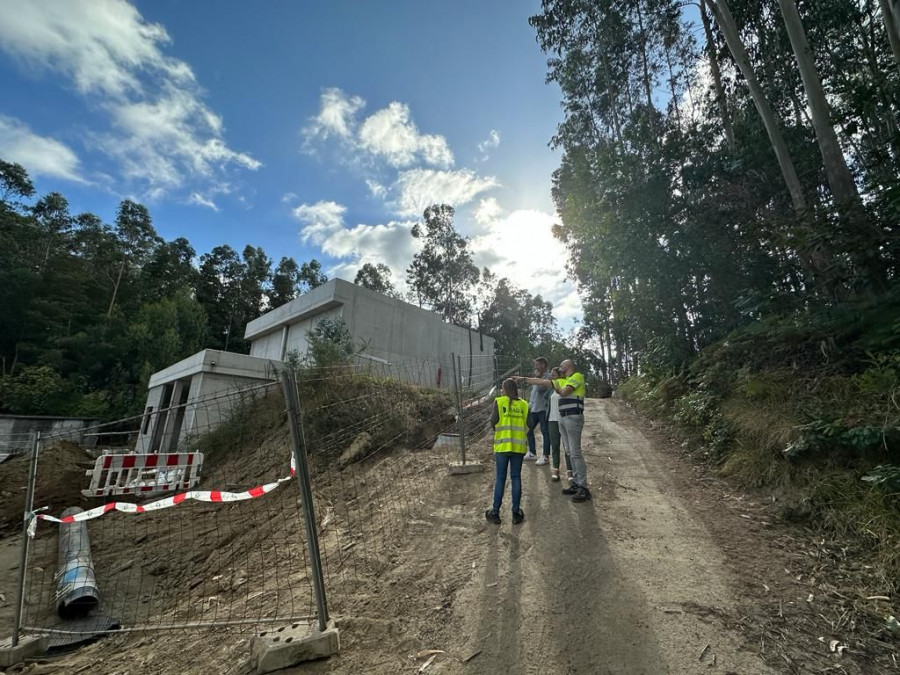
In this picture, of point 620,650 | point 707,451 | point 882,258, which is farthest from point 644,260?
point 620,650

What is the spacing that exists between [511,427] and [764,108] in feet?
30.0

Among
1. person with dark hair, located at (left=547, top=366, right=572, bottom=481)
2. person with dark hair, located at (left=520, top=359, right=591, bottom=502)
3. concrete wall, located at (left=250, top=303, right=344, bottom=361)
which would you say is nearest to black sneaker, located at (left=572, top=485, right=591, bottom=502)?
person with dark hair, located at (left=520, top=359, right=591, bottom=502)

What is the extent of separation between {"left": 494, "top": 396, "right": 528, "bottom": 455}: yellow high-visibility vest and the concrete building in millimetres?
4604

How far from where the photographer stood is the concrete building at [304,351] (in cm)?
1360

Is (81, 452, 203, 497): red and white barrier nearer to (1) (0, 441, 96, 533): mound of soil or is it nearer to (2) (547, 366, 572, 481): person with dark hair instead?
(1) (0, 441, 96, 533): mound of soil

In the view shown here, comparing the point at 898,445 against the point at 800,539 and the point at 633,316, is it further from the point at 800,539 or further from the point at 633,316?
the point at 633,316

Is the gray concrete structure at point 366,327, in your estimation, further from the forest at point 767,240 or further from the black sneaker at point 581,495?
the black sneaker at point 581,495

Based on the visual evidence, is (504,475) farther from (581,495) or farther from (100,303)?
(100,303)

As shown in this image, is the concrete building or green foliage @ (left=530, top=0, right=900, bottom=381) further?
the concrete building

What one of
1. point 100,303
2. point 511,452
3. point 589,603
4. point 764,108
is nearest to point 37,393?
point 100,303

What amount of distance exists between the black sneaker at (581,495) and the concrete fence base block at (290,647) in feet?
10.0

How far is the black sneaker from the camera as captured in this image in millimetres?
4637

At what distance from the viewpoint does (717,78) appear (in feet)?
41.0

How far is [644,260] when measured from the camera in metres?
10.0
